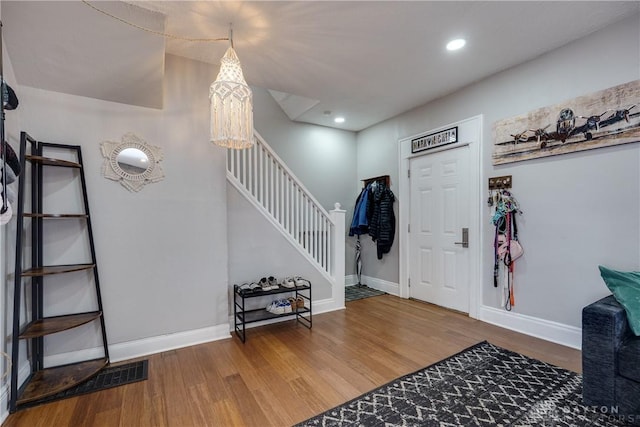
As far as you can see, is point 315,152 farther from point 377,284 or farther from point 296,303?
point 296,303

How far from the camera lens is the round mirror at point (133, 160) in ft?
8.22

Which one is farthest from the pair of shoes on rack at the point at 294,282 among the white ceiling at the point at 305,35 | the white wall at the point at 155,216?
the white ceiling at the point at 305,35

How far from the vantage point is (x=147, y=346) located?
2564 millimetres

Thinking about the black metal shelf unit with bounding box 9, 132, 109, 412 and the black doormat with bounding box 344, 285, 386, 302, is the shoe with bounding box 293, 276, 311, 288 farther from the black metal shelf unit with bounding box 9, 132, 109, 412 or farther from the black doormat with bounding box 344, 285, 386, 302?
the black metal shelf unit with bounding box 9, 132, 109, 412

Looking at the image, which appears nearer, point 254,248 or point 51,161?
point 51,161

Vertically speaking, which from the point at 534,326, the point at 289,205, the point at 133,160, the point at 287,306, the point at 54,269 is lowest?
the point at 534,326

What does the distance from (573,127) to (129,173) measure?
3900 millimetres

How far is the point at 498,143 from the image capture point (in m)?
3.12

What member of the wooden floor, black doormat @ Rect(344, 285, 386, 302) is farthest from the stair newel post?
black doormat @ Rect(344, 285, 386, 302)

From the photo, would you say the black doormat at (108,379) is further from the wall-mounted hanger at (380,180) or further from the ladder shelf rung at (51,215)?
the wall-mounted hanger at (380,180)

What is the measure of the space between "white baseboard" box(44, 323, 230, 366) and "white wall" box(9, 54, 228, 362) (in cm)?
4

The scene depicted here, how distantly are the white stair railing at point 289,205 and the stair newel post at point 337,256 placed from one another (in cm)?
1

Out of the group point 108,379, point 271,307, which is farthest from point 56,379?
point 271,307

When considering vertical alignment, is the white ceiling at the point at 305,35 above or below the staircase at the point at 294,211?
above
